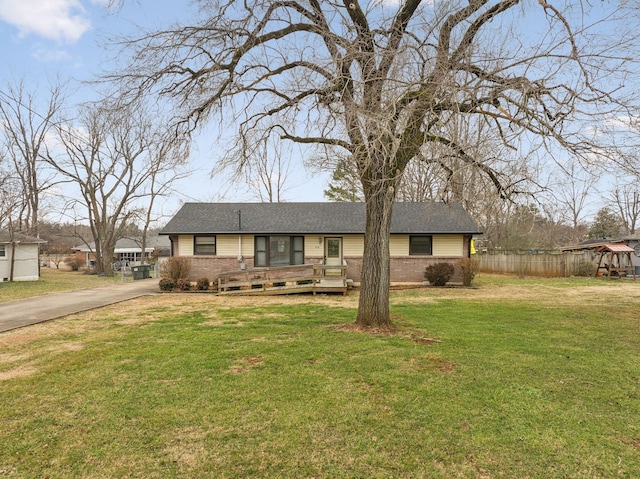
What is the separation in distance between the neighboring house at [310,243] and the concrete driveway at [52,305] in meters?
3.17

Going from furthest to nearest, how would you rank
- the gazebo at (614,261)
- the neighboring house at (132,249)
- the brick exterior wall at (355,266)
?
1. the neighboring house at (132,249)
2. the gazebo at (614,261)
3. the brick exterior wall at (355,266)

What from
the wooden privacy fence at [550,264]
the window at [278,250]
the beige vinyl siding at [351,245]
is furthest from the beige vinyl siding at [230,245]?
the wooden privacy fence at [550,264]

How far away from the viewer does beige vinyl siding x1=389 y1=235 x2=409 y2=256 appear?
1841 centimetres

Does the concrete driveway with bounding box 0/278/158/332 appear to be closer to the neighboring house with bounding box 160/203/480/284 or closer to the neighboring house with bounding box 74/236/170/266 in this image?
the neighboring house with bounding box 160/203/480/284

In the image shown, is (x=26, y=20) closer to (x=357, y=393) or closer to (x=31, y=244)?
(x=357, y=393)

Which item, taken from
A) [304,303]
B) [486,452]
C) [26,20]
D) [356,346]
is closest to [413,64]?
[356,346]

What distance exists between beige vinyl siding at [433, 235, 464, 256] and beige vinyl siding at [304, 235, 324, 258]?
5.40 m

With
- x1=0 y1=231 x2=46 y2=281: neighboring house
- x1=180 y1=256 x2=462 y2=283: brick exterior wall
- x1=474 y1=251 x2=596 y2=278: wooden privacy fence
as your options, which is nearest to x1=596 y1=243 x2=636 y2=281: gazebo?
x1=474 y1=251 x2=596 y2=278: wooden privacy fence

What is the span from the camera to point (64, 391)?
4602 millimetres

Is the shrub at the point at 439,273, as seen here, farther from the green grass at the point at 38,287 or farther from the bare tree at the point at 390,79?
the green grass at the point at 38,287

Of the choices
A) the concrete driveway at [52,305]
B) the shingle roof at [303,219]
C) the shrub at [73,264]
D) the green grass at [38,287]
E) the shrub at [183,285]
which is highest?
the shingle roof at [303,219]

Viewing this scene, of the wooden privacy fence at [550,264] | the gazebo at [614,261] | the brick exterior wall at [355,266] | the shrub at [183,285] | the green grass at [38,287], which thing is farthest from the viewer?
the wooden privacy fence at [550,264]

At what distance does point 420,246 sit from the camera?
1842cm

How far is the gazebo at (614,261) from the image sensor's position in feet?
73.6
